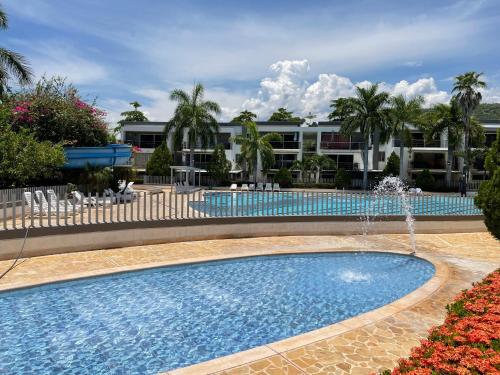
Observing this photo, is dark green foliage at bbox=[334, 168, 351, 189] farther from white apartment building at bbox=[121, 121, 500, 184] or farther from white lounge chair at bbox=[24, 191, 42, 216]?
white lounge chair at bbox=[24, 191, 42, 216]

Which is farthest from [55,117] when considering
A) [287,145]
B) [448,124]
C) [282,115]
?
[282,115]

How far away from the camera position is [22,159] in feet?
57.0

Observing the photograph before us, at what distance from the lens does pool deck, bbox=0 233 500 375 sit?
218 inches

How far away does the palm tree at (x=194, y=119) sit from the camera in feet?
128

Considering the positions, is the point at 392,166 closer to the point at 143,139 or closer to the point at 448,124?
the point at 448,124

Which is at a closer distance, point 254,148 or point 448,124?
point 448,124

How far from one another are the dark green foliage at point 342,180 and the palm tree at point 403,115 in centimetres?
647

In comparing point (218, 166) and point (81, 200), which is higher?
point (218, 166)

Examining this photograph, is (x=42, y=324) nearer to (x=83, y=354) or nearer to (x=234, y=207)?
(x=83, y=354)

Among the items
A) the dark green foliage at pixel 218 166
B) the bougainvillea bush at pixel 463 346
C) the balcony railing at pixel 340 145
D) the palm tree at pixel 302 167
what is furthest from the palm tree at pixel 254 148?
the bougainvillea bush at pixel 463 346

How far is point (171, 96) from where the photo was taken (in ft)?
130

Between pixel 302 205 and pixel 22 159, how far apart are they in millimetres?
12578

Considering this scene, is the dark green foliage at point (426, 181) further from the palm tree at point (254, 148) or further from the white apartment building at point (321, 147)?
the palm tree at point (254, 148)

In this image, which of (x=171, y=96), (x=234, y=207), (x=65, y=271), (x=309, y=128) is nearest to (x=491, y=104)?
(x=309, y=128)
